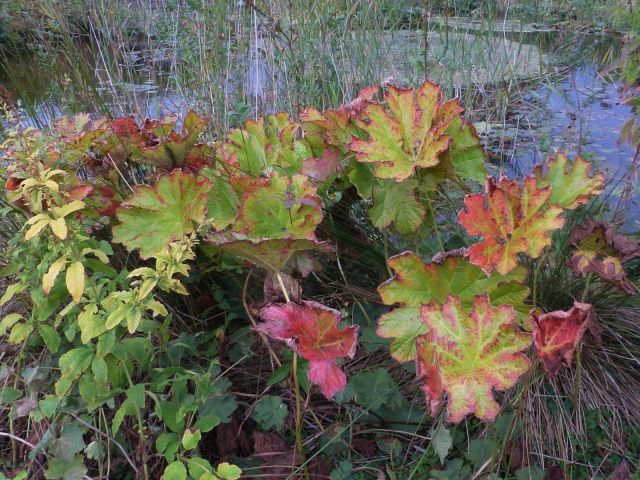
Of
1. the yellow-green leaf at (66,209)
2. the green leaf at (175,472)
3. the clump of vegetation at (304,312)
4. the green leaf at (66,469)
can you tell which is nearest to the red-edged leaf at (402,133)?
the clump of vegetation at (304,312)

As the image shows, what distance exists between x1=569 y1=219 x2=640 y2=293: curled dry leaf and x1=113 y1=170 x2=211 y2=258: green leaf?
716mm

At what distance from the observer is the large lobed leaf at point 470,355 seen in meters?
0.81

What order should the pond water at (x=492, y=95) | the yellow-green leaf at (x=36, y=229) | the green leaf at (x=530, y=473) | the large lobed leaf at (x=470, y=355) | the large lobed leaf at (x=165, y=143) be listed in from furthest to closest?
the pond water at (x=492, y=95), the large lobed leaf at (x=165, y=143), the green leaf at (x=530, y=473), the yellow-green leaf at (x=36, y=229), the large lobed leaf at (x=470, y=355)

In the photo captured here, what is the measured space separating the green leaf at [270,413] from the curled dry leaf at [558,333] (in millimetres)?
510

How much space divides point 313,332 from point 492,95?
7.06 feet

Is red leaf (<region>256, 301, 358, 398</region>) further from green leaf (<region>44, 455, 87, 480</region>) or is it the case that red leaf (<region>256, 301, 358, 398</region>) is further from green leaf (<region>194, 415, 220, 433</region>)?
green leaf (<region>44, 455, 87, 480</region>)

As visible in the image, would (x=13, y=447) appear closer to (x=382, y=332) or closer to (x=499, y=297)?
(x=382, y=332)

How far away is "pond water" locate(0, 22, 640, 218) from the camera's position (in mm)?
2193

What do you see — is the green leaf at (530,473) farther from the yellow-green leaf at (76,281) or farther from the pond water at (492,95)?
the pond water at (492,95)

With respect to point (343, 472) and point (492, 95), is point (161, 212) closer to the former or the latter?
point (343, 472)

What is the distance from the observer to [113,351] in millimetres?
999

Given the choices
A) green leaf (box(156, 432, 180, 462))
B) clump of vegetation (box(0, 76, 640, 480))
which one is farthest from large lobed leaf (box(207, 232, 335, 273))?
green leaf (box(156, 432, 180, 462))

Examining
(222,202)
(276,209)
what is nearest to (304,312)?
(276,209)

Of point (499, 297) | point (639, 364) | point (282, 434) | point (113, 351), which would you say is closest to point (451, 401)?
point (499, 297)
